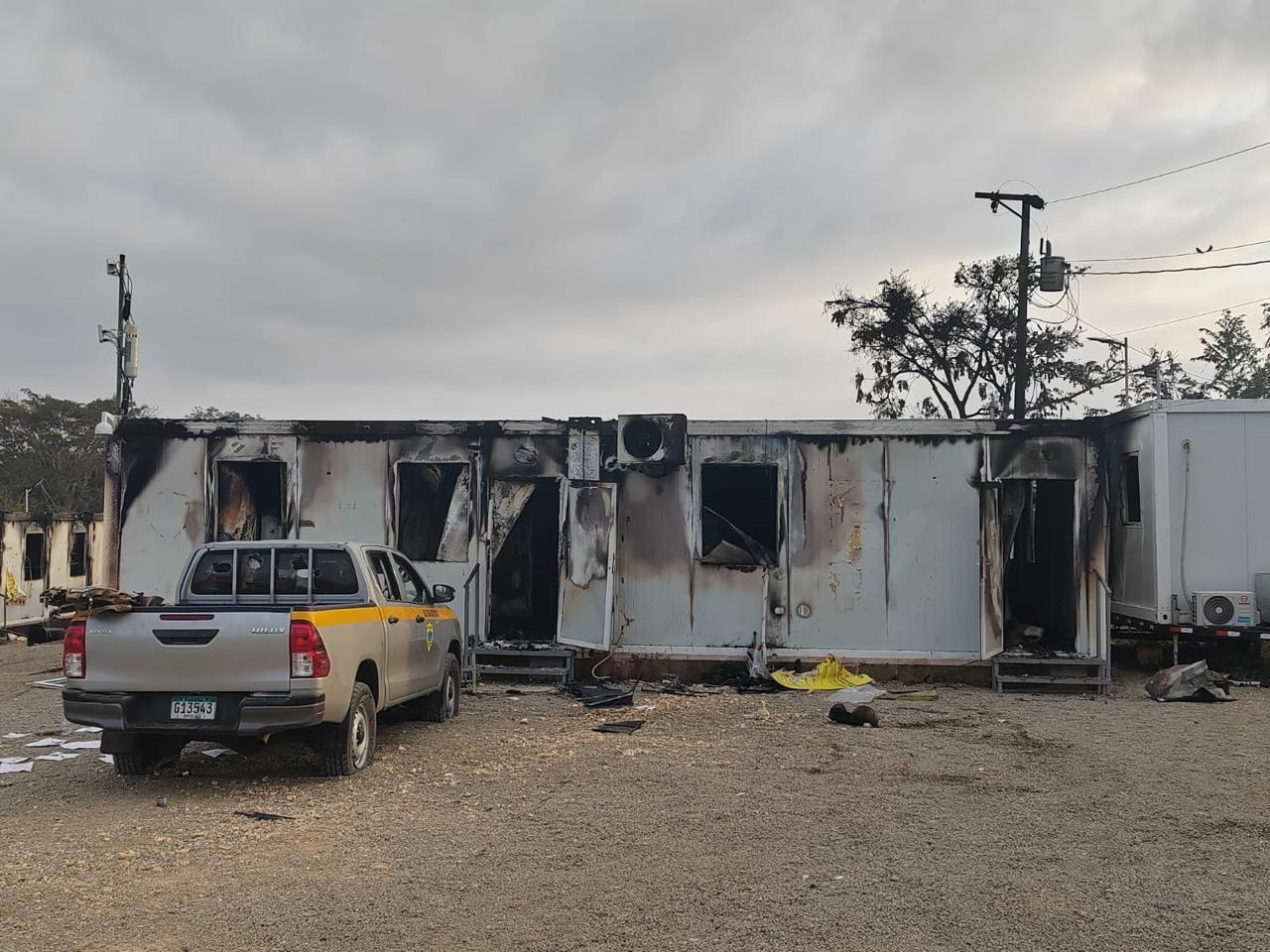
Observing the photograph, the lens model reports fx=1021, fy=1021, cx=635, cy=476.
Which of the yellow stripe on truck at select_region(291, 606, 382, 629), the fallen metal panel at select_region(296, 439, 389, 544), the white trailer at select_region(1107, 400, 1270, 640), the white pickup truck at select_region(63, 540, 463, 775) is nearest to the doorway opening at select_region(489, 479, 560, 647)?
the fallen metal panel at select_region(296, 439, 389, 544)

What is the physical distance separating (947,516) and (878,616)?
1.45 m

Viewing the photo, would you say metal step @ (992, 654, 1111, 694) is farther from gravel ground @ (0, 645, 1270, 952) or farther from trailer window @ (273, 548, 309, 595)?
trailer window @ (273, 548, 309, 595)

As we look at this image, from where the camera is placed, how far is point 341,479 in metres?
12.7

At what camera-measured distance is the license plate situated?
20.9ft

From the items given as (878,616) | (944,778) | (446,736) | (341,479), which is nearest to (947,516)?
(878,616)

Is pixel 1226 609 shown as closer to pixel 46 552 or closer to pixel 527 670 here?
pixel 527 670

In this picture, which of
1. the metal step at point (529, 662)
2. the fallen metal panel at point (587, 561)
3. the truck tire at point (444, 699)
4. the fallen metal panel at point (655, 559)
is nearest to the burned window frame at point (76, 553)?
the metal step at point (529, 662)

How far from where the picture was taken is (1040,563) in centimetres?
1334

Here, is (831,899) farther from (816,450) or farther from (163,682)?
(816,450)

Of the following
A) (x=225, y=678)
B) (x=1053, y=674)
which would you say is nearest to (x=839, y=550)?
(x=1053, y=674)

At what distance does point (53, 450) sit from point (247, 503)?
91.2 feet

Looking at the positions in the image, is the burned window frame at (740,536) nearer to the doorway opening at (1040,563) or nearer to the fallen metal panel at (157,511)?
the doorway opening at (1040,563)

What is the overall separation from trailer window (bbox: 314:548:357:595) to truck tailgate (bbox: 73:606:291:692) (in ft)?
4.30

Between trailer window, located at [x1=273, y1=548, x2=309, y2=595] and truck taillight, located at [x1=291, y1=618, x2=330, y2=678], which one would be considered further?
trailer window, located at [x1=273, y1=548, x2=309, y2=595]
